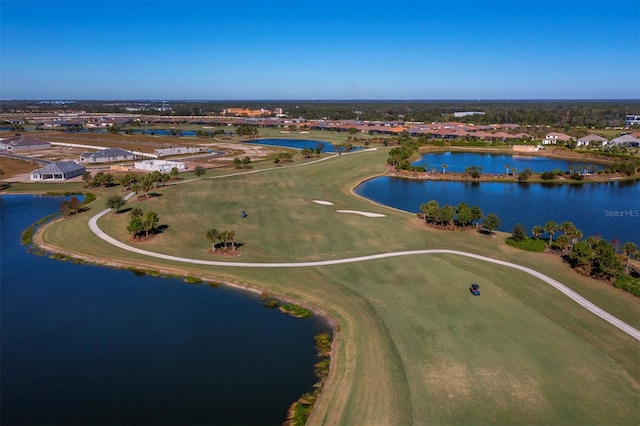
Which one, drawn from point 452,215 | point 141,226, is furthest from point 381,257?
point 141,226

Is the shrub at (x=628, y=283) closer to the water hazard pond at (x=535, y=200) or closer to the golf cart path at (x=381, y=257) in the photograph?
the golf cart path at (x=381, y=257)

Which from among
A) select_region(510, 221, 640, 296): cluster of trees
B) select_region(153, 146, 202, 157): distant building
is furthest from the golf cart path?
select_region(153, 146, 202, 157): distant building

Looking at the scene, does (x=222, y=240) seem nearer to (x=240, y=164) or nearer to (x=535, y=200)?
(x=535, y=200)

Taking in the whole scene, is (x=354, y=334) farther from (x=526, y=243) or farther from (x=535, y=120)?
(x=535, y=120)

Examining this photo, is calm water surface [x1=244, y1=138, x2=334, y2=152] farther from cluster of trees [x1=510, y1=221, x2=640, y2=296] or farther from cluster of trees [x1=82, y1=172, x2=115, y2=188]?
cluster of trees [x1=510, y1=221, x2=640, y2=296]

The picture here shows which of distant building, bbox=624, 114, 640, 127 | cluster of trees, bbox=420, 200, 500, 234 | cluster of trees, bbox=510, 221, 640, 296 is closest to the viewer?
cluster of trees, bbox=510, 221, 640, 296
